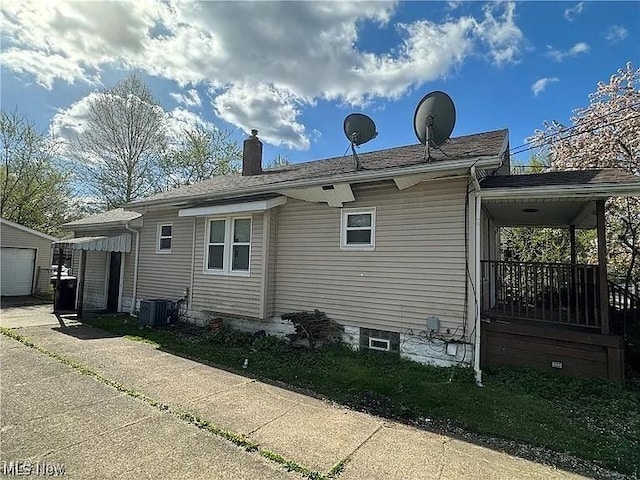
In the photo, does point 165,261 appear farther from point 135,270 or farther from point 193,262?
point 193,262

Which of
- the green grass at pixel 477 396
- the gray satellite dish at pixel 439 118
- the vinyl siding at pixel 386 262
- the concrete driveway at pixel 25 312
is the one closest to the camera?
the green grass at pixel 477 396

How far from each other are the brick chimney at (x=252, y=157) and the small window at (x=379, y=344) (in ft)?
23.6

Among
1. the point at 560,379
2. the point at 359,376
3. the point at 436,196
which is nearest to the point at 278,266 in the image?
the point at 359,376

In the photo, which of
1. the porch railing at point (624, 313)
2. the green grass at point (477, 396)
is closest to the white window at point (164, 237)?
the green grass at point (477, 396)

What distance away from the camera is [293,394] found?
4.89 metres

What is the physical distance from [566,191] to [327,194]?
14.0ft

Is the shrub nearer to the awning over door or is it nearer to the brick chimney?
the brick chimney

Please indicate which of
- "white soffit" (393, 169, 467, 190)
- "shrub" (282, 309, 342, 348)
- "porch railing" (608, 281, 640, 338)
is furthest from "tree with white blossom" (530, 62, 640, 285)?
"shrub" (282, 309, 342, 348)

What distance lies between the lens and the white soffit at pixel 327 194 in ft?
22.9

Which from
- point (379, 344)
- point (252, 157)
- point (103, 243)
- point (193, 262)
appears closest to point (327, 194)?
point (379, 344)

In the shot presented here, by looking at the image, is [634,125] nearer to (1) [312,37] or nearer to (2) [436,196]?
(2) [436,196]

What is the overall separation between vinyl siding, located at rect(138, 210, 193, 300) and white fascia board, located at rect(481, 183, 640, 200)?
8.09 meters

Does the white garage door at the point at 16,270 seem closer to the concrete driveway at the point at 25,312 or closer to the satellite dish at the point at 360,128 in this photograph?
the concrete driveway at the point at 25,312

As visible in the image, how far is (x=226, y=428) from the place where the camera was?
3725 mm
